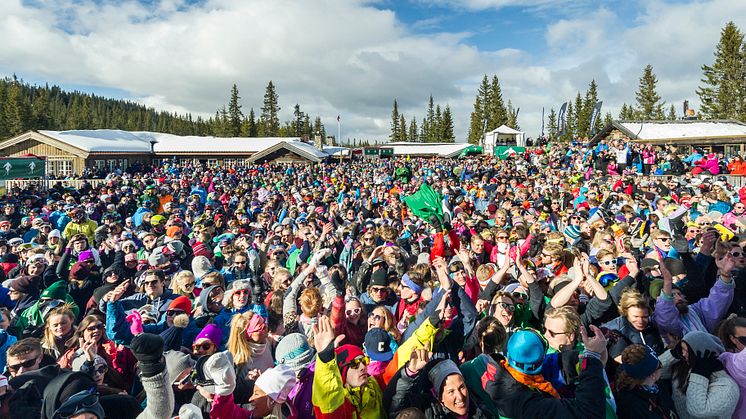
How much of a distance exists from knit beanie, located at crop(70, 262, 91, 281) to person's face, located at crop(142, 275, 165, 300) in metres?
1.53

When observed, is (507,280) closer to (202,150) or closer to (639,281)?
(639,281)

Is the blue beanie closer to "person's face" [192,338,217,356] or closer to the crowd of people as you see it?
the crowd of people

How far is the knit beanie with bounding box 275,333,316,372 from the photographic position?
308 centimetres

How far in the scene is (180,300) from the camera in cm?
414

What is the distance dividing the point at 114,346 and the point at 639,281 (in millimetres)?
5039

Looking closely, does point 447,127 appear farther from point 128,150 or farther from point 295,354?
point 295,354

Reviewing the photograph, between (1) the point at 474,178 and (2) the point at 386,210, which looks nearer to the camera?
(2) the point at 386,210

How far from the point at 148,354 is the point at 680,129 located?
3395 centimetres

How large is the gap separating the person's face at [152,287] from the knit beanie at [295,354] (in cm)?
237

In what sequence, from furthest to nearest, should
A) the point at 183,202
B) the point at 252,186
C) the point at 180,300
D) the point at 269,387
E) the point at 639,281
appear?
the point at 252,186, the point at 183,202, the point at 639,281, the point at 180,300, the point at 269,387

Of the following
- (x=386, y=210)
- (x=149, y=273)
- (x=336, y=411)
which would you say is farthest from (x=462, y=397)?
(x=386, y=210)

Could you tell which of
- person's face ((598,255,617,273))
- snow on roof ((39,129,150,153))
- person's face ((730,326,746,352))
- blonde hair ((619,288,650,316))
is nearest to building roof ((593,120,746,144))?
person's face ((598,255,617,273))

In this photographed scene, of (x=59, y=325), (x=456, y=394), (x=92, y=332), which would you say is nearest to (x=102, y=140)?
(x=59, y=325)

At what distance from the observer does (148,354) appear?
2.63 metres
